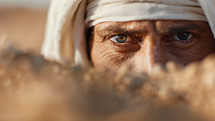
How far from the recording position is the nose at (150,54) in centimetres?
173

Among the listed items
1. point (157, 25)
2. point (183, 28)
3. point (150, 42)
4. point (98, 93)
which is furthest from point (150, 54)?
point (98, 93)

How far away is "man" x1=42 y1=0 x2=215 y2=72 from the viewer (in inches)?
74.8

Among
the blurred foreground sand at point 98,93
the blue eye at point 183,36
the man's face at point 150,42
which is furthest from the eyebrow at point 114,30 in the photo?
the blurred foreground sand at point 98,93

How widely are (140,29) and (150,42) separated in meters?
0.12

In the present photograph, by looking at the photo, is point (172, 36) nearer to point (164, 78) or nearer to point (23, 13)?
point (164, 78)

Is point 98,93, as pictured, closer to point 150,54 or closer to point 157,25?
point 150,54

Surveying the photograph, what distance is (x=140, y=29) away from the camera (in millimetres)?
Answer: 1931

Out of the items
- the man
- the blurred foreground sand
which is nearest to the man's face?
the man

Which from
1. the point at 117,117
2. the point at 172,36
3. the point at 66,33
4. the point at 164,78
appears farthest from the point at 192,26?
the point at 117,117

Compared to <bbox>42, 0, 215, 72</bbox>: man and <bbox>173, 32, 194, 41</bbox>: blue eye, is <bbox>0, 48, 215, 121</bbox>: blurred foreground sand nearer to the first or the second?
<bbox>42, 0, 215, 72</bbox>: man

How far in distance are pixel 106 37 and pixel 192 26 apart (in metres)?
0.60

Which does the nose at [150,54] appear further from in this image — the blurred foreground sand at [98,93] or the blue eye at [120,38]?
the blurred foreground sand at [98,93]

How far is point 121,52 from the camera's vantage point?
212cm

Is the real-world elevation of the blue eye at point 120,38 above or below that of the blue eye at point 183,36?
above
